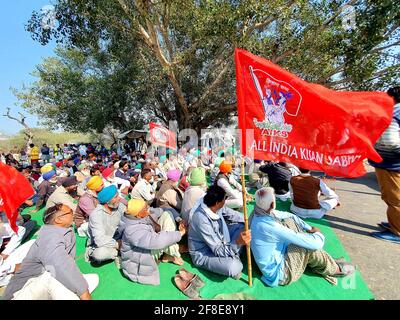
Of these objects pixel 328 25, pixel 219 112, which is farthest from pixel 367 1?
pixel 219 112

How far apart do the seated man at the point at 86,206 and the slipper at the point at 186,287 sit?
2286 mm

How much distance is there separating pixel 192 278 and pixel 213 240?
1.70 ft

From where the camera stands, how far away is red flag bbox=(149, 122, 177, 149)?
26.4ft

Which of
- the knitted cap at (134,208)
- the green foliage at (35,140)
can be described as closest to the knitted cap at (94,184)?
the knitted cap at (134,208)

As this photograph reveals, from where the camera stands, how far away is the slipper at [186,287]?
2771mm

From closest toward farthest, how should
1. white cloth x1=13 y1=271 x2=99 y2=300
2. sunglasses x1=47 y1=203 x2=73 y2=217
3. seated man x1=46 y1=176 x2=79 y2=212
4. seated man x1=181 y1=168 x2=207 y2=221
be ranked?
white cloth x1=13 y1=271 x2=99 y2=300 < sunglasses x1=47 y1=203 x2=73 y2=217 < seated man x1=181 y1=168 x2=207 y2=221 < seated man x1=46 y1=176 x2=79 y2=212

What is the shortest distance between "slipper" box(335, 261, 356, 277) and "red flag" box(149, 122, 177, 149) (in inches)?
249

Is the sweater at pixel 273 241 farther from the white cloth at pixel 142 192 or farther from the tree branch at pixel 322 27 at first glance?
the tree branch at pixel 322 27

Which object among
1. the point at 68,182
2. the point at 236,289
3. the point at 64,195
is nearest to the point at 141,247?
the point at 236,289

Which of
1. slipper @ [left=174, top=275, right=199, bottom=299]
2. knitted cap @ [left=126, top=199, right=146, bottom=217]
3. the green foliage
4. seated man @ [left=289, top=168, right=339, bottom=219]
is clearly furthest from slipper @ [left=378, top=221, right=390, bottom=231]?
the green foliage

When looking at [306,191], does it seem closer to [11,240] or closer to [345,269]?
[345,269]

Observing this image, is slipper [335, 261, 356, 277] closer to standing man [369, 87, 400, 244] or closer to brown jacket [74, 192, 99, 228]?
standing man [369, 87, 400, 244]

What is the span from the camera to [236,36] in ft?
30.7
